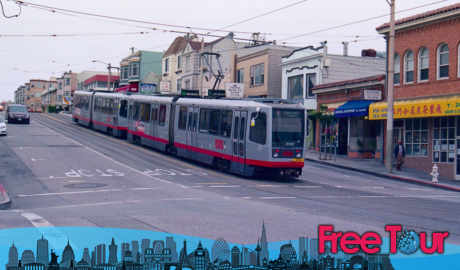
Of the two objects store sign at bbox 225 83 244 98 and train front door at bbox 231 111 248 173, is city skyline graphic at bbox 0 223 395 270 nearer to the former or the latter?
train front door at bbox 231 111 248 173

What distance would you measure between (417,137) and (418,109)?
241 cm

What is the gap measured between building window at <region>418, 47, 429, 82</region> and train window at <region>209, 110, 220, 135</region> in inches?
505

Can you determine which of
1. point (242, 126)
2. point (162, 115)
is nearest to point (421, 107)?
point (242, 126)

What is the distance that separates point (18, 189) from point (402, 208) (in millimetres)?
12061

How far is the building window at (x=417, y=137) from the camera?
26.2 m

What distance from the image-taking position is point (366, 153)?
3231 cm

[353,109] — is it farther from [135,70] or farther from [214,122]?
[135,70]

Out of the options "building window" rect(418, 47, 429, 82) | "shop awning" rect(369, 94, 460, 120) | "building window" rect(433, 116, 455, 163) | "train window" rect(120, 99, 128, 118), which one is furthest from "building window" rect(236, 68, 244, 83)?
"building window" rect(433, 116, 455, 163)

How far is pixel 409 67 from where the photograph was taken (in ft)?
90.0

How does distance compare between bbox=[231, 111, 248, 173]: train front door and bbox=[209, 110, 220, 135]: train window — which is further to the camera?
bbox=[209, 110, 220, 135]: train window

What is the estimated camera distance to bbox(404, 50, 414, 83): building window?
27.2 m

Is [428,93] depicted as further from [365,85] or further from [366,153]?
[366,153]

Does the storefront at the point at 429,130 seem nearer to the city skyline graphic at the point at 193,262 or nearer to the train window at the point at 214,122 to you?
the train window at the point at 214,122

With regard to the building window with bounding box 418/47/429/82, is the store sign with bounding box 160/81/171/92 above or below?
above
